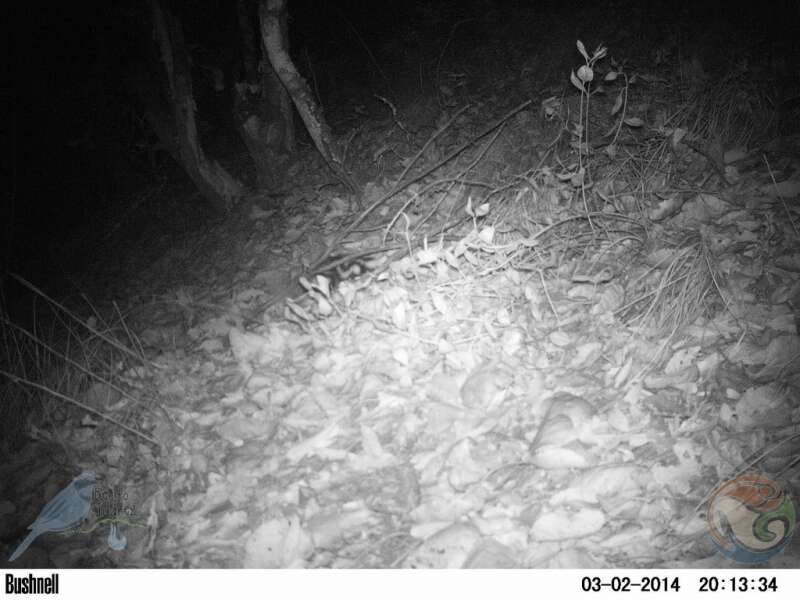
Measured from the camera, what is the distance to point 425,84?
15.3 ft

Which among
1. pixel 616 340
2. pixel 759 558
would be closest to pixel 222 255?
pixel 616 340

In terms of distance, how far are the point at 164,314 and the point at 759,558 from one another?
12.4 feet

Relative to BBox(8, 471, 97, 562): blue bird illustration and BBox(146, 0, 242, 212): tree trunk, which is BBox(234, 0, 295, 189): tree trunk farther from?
BBox(8, 471, 97, 562): blue bird illustration

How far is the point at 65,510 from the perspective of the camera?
253cm

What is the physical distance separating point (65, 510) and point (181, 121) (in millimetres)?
3190

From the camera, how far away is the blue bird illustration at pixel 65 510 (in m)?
2.46

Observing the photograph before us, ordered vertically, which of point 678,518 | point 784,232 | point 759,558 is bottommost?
point 759,558

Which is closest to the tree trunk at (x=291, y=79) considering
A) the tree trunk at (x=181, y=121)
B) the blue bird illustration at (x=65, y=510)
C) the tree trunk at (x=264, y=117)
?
the tree trunk at (x=264, y=117)

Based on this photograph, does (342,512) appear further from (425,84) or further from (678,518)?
(425,84)

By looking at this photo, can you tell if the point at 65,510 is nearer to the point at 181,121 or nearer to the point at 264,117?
the point at 181,121

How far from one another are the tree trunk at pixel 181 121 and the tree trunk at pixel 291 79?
81 cm

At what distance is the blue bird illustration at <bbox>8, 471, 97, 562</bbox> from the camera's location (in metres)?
2.46

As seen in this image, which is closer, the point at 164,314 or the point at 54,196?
the point at 164,314

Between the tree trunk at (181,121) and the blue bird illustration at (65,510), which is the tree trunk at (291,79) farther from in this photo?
the blue bird illustration at (65,510)
